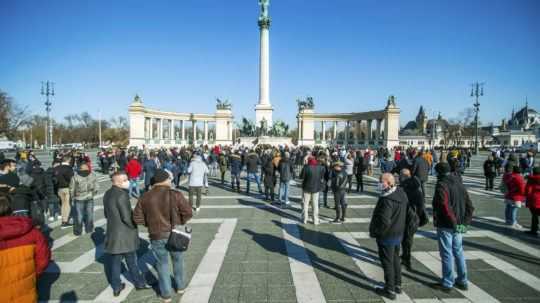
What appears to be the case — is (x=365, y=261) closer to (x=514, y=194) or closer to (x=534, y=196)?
(x=534, y=196)

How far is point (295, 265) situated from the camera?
5.60 metres

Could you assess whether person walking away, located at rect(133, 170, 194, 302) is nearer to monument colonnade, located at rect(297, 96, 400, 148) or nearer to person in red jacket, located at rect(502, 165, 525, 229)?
person in red jacket, located at rect(502, 165, 525, 229)

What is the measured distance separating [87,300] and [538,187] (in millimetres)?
9655

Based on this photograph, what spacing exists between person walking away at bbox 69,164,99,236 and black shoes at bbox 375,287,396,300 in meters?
6.90

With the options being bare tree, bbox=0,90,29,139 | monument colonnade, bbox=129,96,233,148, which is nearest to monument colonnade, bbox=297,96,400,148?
monument colonnade, bbox=129,96,233,148

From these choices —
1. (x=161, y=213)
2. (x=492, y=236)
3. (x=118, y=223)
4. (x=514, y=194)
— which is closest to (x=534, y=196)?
(x=514, y=194)

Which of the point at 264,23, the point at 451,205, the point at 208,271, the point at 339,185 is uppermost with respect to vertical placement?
the point at 264,23

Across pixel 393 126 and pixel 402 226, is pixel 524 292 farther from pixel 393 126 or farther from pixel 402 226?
pixel 393 126

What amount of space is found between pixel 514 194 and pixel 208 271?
8.13 m

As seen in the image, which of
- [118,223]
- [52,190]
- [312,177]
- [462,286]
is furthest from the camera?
[52,190]

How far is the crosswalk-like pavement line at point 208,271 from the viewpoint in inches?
176

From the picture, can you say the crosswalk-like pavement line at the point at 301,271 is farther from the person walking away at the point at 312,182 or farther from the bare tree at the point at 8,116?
the bare tree at the point at 8,116

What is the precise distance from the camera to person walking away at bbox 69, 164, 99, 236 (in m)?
7.35

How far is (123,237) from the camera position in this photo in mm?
4355
